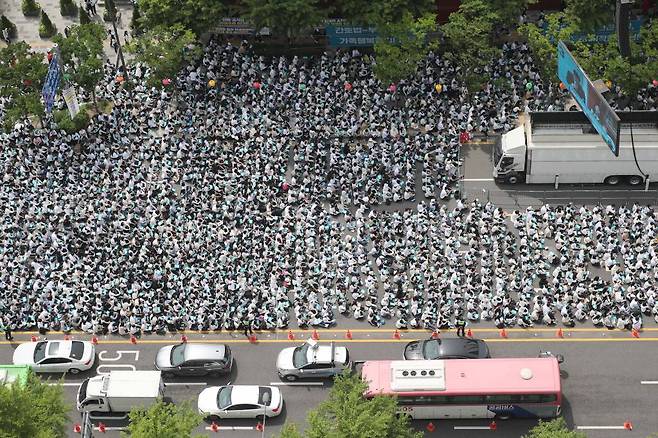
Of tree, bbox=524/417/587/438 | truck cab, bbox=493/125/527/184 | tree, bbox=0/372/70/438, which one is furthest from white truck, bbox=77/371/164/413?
truck cab, bbox=493/125/527/184

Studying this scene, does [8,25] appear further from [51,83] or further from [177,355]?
[177,355]

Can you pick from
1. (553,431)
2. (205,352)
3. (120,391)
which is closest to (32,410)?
(120,391)

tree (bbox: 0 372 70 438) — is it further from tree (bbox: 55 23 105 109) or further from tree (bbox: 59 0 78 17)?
tree (bbox: 59 0 78 17)

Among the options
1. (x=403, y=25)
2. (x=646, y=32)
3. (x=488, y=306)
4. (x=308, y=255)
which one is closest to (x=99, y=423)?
(x=308, y=255)

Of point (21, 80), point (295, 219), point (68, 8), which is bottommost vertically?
point (295, 219)

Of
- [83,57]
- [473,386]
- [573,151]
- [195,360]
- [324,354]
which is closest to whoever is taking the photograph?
[473,386]

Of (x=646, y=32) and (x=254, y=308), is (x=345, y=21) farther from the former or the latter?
(x=254, y=308)
